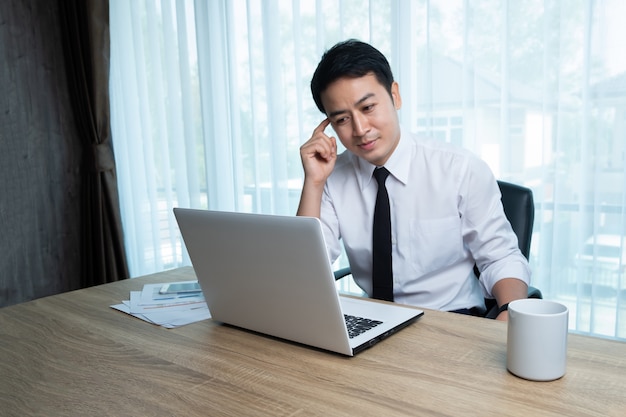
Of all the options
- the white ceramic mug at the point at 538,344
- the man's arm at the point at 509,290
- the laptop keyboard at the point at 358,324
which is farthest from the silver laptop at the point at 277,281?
the man's arm at the point at 509,290

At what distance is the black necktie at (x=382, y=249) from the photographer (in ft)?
4.88

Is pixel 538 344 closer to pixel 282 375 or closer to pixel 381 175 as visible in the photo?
pixel 282 375

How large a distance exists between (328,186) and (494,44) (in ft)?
2.85

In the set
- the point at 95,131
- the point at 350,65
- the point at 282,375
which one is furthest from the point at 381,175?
the point at 95,131

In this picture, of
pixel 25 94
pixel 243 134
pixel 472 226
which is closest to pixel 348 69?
pixel 472 226

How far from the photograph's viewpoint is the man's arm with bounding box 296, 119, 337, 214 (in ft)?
5.12

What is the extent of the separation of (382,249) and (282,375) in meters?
0.73

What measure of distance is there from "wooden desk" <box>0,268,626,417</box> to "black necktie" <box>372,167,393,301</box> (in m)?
0.41

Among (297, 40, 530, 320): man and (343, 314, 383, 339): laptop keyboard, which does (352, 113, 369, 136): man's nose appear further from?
(343, 314, 383, 339): laptop keyboard

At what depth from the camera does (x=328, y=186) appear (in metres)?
1.66

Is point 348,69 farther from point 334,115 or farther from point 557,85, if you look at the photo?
point 557,85

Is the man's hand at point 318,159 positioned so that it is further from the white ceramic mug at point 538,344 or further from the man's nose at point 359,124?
the white ceramic mug at point 538,344

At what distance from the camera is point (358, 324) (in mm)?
1009

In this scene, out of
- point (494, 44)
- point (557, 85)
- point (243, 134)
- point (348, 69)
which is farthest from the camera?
point (243, 134)
